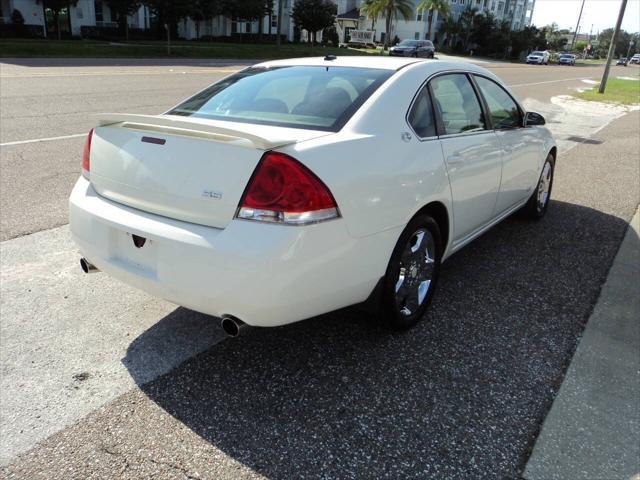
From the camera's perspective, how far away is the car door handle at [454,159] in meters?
3.57

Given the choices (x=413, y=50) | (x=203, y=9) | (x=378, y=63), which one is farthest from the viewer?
(x=413, y=50)

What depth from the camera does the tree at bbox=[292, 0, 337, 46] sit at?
157ft

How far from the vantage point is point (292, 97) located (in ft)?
11.6

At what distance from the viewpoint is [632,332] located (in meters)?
3.75

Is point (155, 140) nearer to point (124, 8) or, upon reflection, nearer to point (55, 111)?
point (55, 111)

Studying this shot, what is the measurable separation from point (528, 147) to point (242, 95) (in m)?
2.69

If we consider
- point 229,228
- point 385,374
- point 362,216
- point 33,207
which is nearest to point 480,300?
point 385,374

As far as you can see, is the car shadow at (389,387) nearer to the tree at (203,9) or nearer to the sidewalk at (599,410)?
the sidewalk at (599,410)

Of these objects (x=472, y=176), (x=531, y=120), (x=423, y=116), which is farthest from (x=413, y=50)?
(x=423, y=116)

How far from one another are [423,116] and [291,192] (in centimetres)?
130

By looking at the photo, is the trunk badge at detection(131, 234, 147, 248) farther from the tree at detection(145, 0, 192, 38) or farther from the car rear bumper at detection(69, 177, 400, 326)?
the tree at detection(145, 0, 192, 38)

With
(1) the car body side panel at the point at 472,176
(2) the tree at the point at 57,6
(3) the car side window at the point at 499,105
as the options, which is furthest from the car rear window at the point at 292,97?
(2) the tree at the point at 57,6

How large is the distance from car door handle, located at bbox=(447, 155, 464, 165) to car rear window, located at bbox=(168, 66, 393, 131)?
2.13 ft

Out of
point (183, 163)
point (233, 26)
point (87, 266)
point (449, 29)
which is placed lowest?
point (87, 266)
